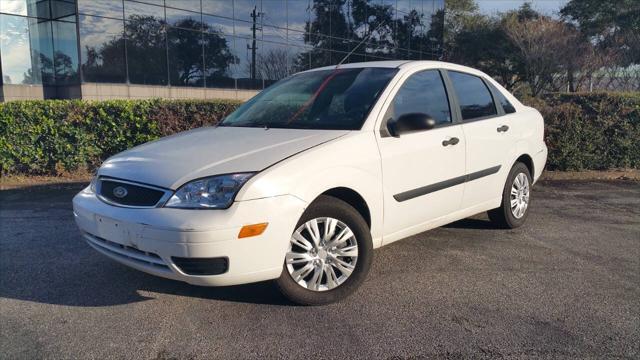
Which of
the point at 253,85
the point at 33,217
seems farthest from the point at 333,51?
the point at 33,217

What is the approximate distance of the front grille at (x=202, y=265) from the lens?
3.10 metres

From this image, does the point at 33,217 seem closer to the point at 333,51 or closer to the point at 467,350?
the point at 467,350

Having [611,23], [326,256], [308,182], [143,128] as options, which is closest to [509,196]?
[326,256]

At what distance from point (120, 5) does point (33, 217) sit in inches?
575

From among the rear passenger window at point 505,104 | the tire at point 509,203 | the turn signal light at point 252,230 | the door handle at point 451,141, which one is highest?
the rear passenger window at point 505,104

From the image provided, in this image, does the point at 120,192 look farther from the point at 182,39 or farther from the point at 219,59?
the point at 219,59

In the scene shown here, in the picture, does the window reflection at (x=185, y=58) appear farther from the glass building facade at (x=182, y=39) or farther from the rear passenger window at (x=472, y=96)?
the rear passenger window at (x=472, y=96)

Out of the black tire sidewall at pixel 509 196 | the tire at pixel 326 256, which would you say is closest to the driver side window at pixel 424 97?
the tire at pixel 326 256

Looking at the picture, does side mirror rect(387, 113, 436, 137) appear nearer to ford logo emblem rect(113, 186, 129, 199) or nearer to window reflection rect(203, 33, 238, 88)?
ford logo emblem rect(113, 186, 129, 199)

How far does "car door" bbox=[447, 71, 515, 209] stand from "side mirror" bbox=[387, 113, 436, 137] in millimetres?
869

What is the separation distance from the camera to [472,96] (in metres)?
4.95

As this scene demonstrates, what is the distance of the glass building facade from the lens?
1816 centimetres

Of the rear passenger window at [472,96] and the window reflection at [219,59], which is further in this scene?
the window reflection at [219,59]

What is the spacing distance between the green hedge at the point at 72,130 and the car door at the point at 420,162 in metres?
5.99
